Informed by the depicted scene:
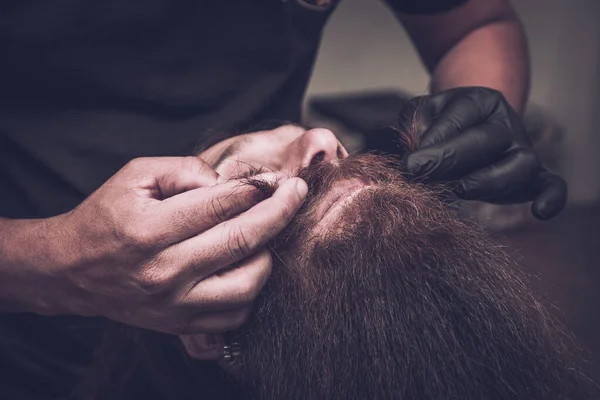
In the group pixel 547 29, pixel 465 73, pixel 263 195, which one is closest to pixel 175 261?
pixel 263 195

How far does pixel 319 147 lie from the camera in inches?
34.0

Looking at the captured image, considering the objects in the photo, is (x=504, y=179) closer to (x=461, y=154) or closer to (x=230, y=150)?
(x=461, y=154)

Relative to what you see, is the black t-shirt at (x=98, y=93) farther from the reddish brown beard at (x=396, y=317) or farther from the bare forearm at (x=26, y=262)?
the reddish brown beard at (x=396, y=317)

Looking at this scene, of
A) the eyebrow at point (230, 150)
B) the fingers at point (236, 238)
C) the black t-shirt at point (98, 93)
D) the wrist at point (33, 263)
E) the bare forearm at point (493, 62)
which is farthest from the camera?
the bare forearm at point (493, 62)

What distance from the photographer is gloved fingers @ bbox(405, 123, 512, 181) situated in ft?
2.87

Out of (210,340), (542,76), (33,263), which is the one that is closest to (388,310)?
(210,340)

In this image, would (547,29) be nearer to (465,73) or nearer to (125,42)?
(465,73)

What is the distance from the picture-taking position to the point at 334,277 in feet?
2.41

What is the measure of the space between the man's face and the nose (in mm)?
33

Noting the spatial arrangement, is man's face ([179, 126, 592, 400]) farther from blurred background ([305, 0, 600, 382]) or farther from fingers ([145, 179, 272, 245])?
blurred background ([305, 0, 600, 382])

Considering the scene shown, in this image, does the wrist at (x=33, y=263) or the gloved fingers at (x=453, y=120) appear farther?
the gloved fingers at (x=453, y=120)

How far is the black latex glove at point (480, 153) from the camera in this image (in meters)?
0.91

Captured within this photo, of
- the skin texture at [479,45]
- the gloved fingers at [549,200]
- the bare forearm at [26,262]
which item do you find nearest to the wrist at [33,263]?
the bare forearm at [26,262]

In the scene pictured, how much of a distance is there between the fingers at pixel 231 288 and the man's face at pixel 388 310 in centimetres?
6
